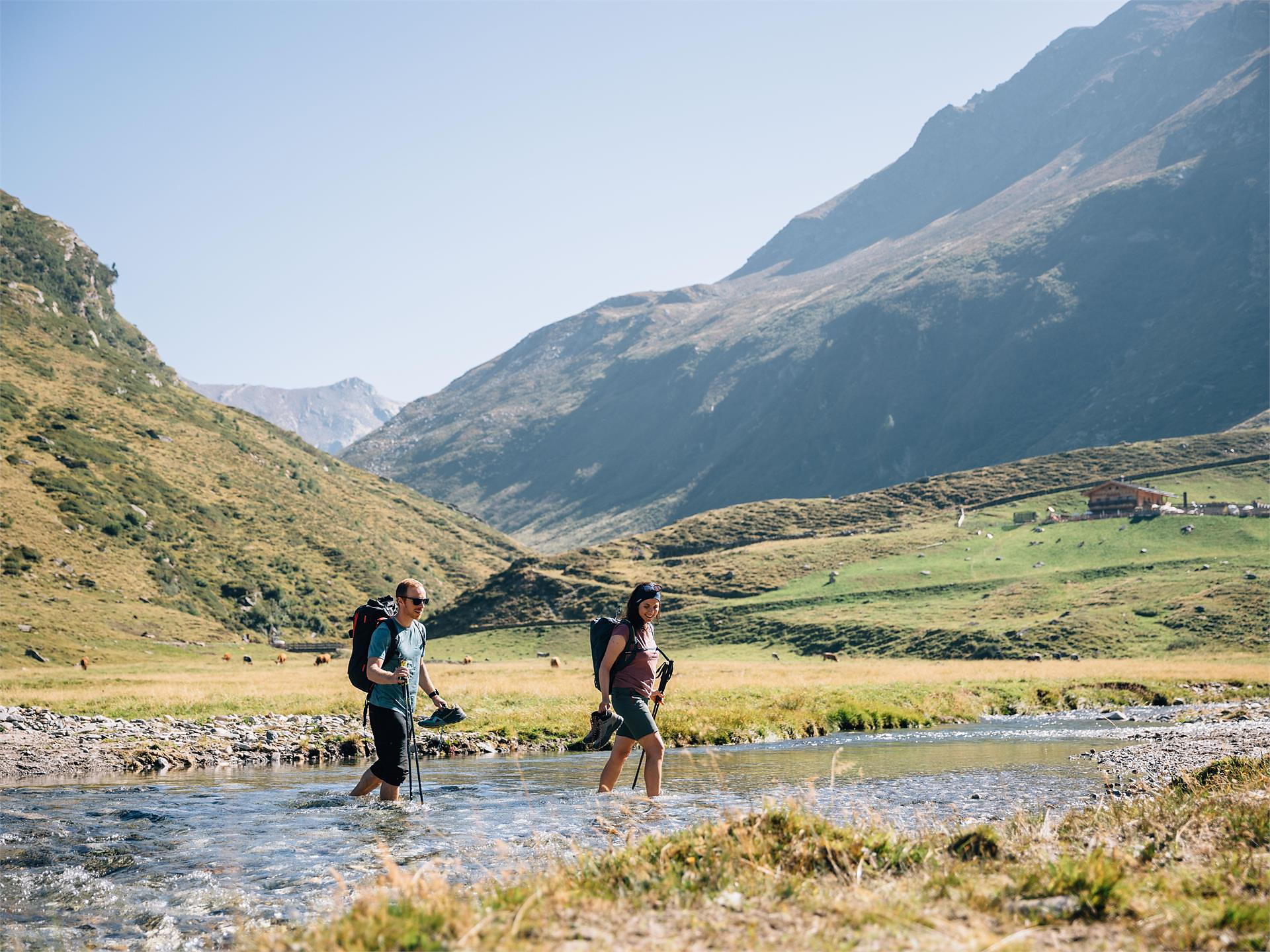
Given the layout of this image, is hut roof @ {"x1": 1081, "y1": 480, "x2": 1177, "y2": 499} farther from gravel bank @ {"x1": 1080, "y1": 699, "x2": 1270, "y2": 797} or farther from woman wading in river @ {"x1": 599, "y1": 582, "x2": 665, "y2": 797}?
woman wading in river @ {"x1": 599, "y1": 582, "x2": 665, "y2": 797}

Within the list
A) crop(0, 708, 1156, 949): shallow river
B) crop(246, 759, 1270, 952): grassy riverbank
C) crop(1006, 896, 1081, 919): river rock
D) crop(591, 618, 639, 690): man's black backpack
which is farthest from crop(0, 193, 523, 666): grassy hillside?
crop(1006, 896, 1081, 919): river rock

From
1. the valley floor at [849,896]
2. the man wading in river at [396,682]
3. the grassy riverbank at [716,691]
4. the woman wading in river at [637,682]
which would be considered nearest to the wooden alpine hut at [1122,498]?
the grassy riverbank at [716,691]

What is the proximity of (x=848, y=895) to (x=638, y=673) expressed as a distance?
22.7 ft

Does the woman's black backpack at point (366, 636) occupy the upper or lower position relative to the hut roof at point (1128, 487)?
lower

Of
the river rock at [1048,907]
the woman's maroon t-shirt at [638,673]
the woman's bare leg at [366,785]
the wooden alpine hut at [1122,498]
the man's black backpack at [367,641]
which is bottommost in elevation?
the woman's bare leg at [366,785]

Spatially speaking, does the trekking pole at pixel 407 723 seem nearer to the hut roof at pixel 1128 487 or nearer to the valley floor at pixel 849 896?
the valley floor at pixel 849 896

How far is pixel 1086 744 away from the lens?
25.5 meters

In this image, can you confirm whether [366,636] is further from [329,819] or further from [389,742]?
[329,819]

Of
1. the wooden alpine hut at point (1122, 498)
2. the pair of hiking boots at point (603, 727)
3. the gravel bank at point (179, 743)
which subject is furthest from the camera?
the wooden alpine hut at point (1122, 498)

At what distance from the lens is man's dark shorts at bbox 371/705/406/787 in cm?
1408

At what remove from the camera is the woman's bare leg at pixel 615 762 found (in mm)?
14664

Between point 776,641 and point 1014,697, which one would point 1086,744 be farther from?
point 776,641

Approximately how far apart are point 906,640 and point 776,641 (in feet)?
38.2

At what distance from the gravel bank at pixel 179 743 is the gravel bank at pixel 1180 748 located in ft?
42.5
